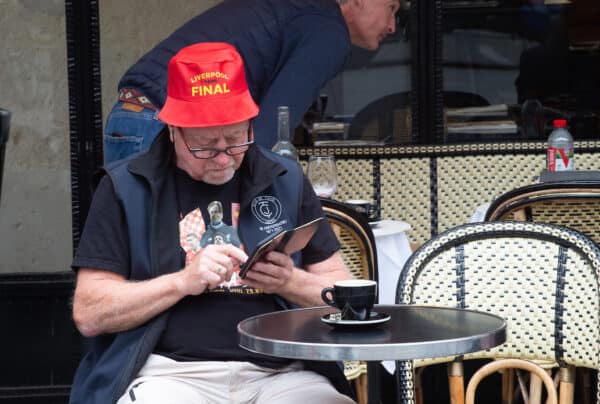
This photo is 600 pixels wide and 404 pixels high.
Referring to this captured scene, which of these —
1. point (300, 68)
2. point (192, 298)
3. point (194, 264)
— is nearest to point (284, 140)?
point (300, 68)

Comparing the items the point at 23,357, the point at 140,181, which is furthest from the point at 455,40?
the point at 140,181

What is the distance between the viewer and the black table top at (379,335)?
7.43 ft

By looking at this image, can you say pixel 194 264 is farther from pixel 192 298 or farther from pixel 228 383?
pixel 228 383

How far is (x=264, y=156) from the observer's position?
3.03m

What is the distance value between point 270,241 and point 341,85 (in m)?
3.01

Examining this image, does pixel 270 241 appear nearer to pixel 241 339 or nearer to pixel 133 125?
pixel 241 339

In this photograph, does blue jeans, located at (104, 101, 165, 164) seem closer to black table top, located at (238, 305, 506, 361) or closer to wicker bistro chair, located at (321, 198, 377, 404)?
wicker bistro chair, located at (321, 198, 377, 404)

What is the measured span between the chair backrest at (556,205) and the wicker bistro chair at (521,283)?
85 cm

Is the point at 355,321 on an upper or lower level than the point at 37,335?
upper

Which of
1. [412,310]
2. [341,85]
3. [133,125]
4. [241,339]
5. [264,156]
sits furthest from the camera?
[341,85]

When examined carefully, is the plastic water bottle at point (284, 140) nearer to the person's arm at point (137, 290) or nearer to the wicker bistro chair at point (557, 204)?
the wicker bistro chair at point (557, 204)

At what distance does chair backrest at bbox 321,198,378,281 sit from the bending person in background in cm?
56

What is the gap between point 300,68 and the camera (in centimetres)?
426

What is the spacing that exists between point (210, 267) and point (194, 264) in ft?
0.17
